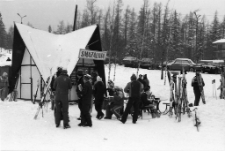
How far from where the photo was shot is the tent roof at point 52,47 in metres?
12.0

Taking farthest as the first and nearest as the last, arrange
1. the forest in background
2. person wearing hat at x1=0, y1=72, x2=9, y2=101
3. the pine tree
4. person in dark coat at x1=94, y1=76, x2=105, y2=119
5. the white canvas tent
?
the pine tree, the forest in background, person wearing hat at x1=0, y1=72, x2=9, y2=101, the white canvas tent, person in dark coat at x1=94, y1=76, x2=105, y2=119

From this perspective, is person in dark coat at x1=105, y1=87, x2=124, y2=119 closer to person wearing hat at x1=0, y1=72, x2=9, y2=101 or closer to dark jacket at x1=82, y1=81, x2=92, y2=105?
dark jacket at x1=82, y1=81, x2=92, y2=105

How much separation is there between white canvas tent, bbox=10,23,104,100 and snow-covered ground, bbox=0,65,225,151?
3.80m

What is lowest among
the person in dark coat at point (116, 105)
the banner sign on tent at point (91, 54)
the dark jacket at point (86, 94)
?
the person in dark coat at point (116, 105)

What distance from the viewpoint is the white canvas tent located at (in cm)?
1220

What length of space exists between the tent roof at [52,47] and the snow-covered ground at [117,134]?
373 centimetres

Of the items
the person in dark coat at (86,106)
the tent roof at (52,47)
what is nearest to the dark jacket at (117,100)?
the person in dark coat at (86,106)

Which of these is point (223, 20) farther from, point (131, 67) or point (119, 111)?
point (119, 111)

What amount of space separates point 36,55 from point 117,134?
24.0 ft

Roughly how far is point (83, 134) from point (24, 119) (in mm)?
2396

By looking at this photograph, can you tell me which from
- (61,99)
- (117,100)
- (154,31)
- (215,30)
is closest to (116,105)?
(117,100)

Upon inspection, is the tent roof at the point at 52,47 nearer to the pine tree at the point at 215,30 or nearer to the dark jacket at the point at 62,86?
the dark jacket at the point at 62,86

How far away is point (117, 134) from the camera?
6.69 metres

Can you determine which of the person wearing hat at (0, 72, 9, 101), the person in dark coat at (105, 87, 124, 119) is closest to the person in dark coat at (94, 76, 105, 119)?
the person in dark coat at (105, 87, 124, 119)
